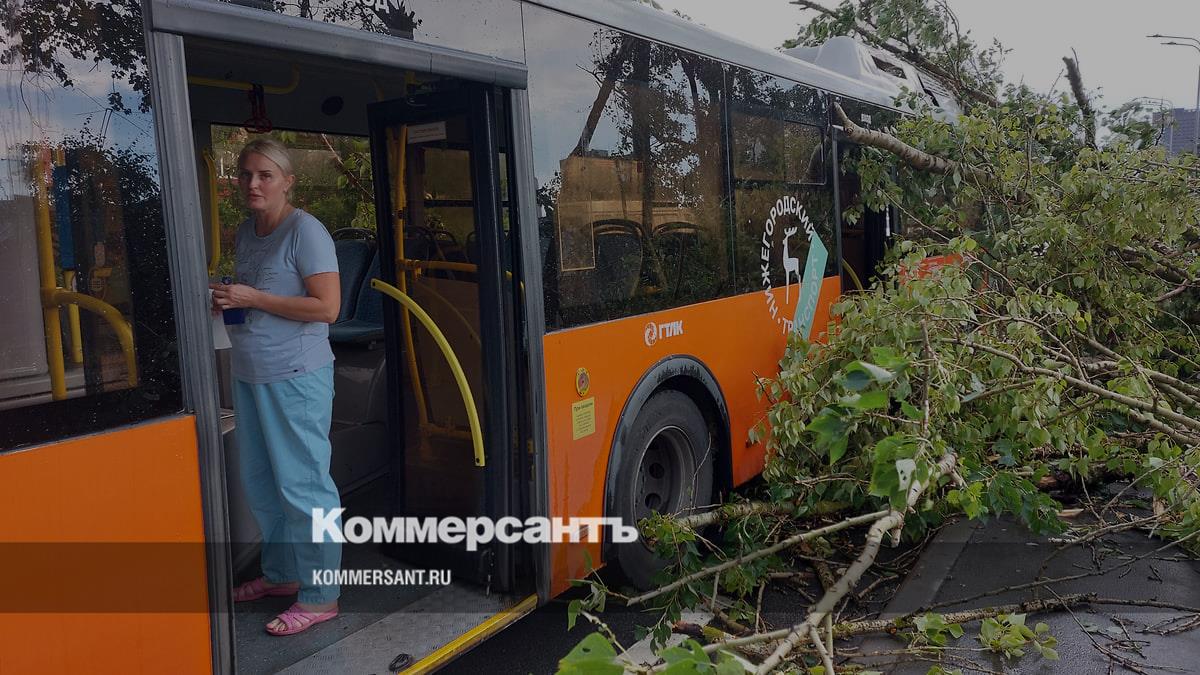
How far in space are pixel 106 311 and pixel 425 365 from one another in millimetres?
1800

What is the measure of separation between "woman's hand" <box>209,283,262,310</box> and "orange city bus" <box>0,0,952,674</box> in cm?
41

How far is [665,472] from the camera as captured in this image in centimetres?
510

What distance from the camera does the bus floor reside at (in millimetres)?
3393

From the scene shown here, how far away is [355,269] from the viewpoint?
6.65 metres

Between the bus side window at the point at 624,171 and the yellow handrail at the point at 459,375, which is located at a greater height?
the bus side window at the point at 624,171

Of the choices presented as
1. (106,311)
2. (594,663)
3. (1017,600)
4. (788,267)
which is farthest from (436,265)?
(1017,600)

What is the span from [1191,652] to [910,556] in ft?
4.80

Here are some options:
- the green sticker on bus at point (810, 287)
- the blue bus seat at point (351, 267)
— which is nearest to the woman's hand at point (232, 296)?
the blue bus seat at point (351, 267)

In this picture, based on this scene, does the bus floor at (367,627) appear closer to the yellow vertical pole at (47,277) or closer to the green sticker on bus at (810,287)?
the yellow vertical pole at (47,277)

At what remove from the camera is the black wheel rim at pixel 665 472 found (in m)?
4.91

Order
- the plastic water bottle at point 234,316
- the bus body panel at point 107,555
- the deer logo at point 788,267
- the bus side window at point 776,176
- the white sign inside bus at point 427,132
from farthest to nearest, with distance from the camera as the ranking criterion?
the deer logo at point 788,267 → the bus side window at point 776,176 → the white sign inside bus at point 427,132 → the plastic water bottle at point 234,316 → the bus body panel at point 107,555

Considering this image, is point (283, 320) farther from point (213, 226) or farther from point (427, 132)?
point (213, 226)

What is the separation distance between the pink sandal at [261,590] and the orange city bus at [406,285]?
11 centimetres

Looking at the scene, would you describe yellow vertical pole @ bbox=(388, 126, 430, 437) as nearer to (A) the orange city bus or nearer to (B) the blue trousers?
(A) the orange city bus
